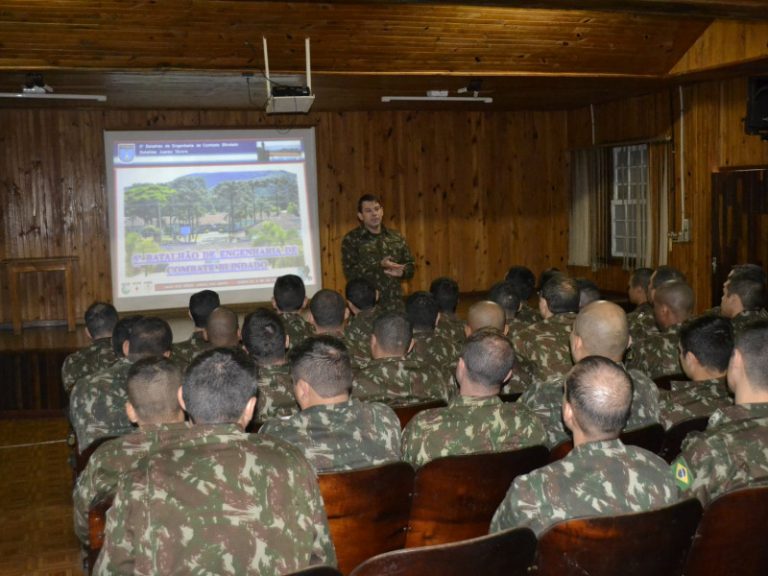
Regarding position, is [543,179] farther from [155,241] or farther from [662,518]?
[662,518]

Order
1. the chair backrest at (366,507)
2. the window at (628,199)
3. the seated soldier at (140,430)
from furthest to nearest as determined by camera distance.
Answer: the window at (628,199) < the seated soldier at (140,430) < the chair backrest at (366,507)

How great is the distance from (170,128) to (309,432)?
26.4 feet

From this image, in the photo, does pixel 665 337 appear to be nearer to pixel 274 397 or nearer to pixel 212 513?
pixel 274 397

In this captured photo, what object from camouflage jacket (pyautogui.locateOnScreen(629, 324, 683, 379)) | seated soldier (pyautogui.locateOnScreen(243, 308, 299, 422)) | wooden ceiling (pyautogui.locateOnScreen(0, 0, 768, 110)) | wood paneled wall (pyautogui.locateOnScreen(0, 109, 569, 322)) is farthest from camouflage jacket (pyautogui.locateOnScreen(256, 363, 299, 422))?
wood paneled wall (pyautogui.locateOnScreen(0, 109, 569, 322))

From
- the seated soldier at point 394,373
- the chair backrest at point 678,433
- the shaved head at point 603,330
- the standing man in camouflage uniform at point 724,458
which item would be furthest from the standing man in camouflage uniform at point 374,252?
the standing man in camouflage uniform at point 724,458

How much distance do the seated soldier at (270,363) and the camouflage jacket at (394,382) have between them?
31 centimetres

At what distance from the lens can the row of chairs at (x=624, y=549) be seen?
1.86 metres

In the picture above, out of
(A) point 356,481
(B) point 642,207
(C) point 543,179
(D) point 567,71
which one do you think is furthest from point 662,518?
(C) point 543,179

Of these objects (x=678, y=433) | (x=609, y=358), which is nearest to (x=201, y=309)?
(x=609, y=358)

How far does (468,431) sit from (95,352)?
2.81 m

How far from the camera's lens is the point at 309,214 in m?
10.7

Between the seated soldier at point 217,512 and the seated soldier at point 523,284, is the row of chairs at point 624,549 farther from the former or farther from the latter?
the seated soldier at point 523,284

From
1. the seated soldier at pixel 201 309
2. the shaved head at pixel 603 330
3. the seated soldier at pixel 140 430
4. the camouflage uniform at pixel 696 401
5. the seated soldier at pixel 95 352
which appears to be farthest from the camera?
the seated soldier at pixel 201 309

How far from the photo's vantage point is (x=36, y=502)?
496cm
